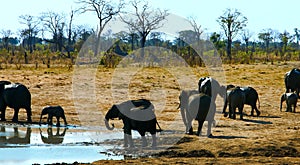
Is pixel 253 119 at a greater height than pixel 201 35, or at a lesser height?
lesser

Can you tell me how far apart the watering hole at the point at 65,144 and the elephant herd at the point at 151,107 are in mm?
389

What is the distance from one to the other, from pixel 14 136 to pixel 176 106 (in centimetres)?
851

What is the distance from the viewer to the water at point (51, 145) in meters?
12.2

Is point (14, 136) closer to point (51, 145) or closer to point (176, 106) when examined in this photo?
point (51, 145)

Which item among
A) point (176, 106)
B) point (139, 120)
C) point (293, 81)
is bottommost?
point (176, 106)

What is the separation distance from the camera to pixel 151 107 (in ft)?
A: 46.2

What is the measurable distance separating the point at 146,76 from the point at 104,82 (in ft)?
8.35

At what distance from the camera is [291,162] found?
1176 cm

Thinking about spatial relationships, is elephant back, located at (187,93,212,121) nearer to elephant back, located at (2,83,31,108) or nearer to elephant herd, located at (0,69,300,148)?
elephant herd, located at (0,69,300,148)

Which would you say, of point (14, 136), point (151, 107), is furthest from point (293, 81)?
point (14, 136)

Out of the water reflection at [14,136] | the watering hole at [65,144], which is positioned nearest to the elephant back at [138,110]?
the watering hole at [65,144]

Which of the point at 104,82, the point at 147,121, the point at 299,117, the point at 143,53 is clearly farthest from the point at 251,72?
the point at 147,121

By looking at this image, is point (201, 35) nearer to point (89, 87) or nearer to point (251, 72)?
point (251, 72)

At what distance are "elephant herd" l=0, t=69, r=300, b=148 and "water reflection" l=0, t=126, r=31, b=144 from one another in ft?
4.34
